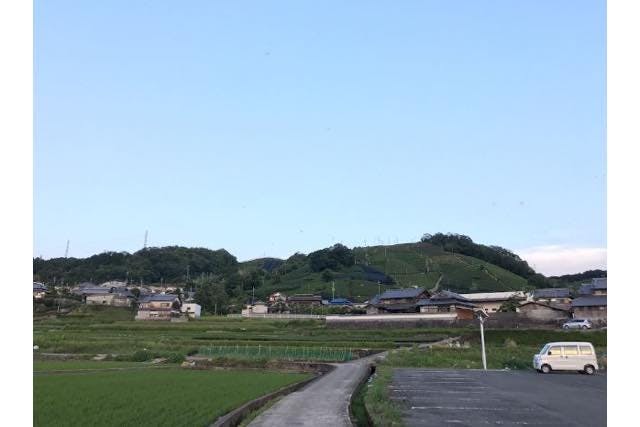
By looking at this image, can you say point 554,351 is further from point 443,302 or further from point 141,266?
point 141,266

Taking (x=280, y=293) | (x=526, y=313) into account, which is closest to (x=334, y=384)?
(x=526, y=313)

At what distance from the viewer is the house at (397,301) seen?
6184 centimetres

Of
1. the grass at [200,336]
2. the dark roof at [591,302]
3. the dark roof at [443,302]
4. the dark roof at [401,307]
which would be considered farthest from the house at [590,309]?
the dark roof at [401,307]

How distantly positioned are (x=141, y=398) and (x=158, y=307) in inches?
2410

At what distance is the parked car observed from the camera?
4447cm

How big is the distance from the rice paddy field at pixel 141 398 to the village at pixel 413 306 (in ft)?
61.6

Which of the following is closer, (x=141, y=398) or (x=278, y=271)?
(x=141, y=398)

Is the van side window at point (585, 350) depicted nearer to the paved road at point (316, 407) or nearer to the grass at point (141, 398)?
the paved road at point (316, 407)

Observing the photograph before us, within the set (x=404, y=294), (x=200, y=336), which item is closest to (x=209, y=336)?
(x=200, y=336)

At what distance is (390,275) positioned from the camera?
115 meters

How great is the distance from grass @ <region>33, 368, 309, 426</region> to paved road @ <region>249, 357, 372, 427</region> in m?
1.12

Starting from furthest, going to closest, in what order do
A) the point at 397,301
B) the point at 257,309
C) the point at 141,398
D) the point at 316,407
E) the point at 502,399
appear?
the point at 257,309
the point at 397,301
the point at 141,398
the point at 502,399
the point at 316,407
